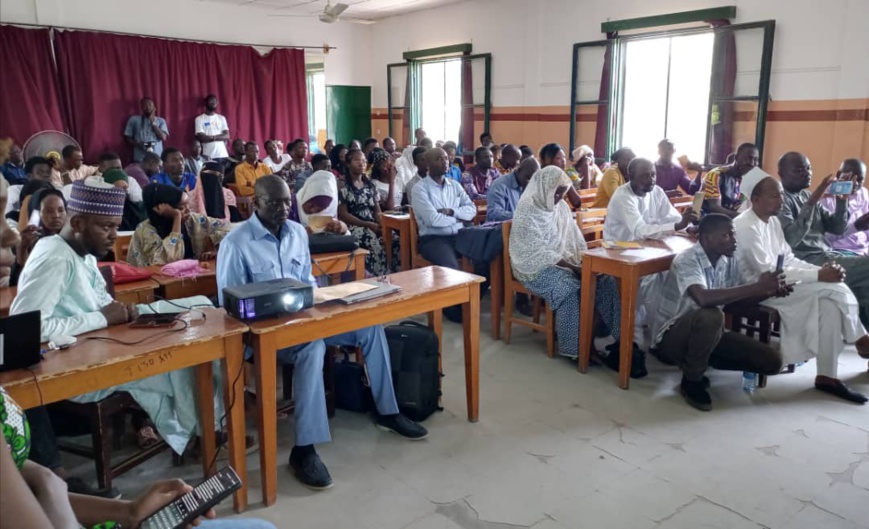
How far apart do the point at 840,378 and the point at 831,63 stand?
12.6ft

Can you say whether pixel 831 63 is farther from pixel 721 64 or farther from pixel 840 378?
pixel 840 378

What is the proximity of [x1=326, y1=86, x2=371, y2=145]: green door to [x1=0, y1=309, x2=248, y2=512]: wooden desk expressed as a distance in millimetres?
9635

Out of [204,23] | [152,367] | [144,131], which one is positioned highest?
[204,23]

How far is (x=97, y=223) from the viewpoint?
229 cm

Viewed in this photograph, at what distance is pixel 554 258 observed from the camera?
12.8 ft

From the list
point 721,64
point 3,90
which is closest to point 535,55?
point 721,64

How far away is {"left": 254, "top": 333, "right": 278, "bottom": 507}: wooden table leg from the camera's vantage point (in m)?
2.23

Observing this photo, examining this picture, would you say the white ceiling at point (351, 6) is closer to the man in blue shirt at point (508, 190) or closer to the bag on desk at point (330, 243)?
the man in blue shirt at point (508, 190)

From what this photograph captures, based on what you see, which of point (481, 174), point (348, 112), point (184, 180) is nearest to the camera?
point (184, 180)

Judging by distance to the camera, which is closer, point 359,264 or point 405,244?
point 359,264

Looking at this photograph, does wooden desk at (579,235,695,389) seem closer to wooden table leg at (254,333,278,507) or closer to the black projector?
the black projector

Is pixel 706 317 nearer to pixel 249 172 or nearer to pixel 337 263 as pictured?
pixel 337 263

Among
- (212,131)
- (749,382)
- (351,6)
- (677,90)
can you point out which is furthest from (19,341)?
(351,6)

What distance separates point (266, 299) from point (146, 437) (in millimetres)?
1055
